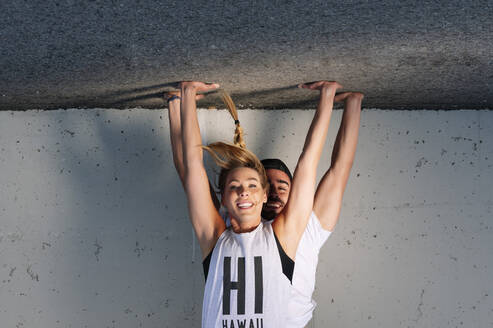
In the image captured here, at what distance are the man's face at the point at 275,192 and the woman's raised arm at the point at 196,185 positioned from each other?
0.39 metres

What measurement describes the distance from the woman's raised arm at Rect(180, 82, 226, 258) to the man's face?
39 centimetres

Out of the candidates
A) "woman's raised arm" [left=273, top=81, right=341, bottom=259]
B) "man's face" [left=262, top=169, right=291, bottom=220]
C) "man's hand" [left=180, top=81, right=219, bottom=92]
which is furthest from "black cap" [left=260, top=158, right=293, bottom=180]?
"man's hand" [left=180, top=81, right=219, bottom=92]

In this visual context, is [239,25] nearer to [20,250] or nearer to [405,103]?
[405,103]

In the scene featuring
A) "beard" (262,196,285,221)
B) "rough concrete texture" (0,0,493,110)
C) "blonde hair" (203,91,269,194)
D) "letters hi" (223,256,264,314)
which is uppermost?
"rough concrete texture" (0,0,493,110)

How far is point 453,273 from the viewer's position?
7.26 feet

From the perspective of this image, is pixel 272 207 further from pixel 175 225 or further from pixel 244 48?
pixel 244 48

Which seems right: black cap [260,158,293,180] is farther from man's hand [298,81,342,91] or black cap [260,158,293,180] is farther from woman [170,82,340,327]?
man's hand [298,81,342,91]

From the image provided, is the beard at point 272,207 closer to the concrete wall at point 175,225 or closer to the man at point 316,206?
the man at point 316,206

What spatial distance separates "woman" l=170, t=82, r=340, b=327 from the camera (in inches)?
60.4

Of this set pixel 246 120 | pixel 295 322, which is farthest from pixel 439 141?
pixel 295 322

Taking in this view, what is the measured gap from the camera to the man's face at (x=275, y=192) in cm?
196

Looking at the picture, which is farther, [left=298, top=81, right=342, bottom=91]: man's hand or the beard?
the beard

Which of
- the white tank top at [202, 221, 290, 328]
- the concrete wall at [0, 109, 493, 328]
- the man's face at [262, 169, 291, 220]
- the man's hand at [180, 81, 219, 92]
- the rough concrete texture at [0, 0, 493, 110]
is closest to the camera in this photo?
the rough concrete texture at [0, 0, 493, 110]

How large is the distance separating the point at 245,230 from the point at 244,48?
0.75 metres
